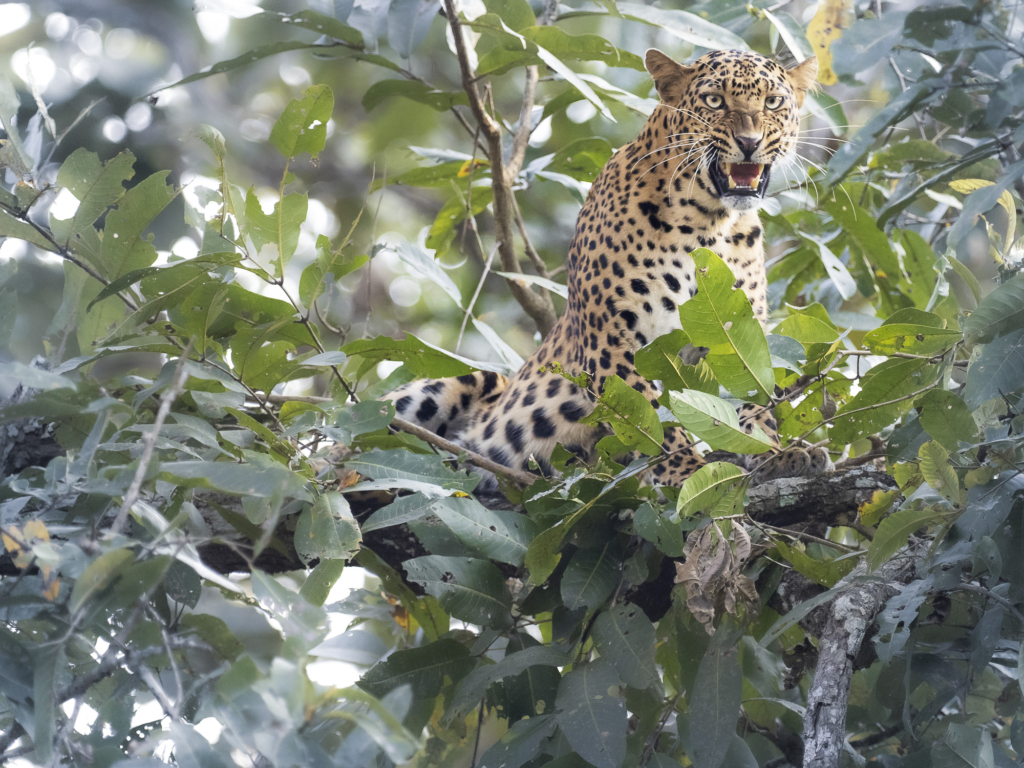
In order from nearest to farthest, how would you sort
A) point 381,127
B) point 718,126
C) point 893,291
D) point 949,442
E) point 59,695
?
point 59,695
point 949,442
point 718,126
point 893,291
point 381,127

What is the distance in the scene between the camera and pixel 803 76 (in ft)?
15.5

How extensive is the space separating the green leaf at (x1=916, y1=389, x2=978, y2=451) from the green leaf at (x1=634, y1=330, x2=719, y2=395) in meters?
0.62

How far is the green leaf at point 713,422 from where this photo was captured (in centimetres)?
244

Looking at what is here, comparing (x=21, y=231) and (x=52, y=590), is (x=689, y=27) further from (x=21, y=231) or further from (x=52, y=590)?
(x=52, y=590)

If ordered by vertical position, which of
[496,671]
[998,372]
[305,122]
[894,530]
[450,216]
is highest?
[305,122]

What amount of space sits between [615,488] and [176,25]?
7.67 metres

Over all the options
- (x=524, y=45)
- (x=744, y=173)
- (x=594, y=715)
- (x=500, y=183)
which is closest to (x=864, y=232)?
(x=744, y=173)

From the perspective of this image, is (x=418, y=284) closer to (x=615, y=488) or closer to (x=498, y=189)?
(x=498, y=189)

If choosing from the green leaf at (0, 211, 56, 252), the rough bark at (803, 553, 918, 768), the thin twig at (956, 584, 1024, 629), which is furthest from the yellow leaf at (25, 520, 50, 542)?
the thin twig at (956, 584, 1024, 629)

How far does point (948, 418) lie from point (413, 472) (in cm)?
149

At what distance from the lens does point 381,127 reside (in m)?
9.12

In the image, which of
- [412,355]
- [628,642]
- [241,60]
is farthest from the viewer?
[241,60]

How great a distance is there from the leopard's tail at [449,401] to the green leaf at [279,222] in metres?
2.25

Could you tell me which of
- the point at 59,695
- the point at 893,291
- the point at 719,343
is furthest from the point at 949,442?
the point at 893,291
